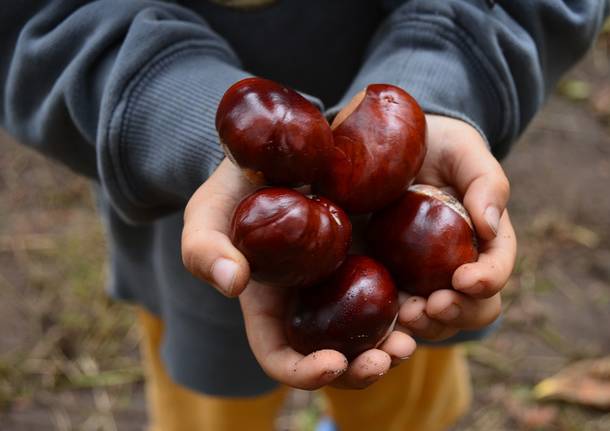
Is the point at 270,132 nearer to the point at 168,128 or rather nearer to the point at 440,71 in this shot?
the point at 168,128

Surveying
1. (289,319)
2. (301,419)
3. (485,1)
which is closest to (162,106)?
(289,319)

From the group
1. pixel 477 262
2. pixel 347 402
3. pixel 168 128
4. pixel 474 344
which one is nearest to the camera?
pixel 477 262

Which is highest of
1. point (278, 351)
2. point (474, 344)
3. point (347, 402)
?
point (278, 351)

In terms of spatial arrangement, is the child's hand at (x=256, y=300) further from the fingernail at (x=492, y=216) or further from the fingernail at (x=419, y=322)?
the fingernail at (x=492, y=216)

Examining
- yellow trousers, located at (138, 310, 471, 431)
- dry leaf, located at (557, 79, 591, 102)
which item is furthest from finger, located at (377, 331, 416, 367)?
dry leaf, located at (557, 79, 591, 102)

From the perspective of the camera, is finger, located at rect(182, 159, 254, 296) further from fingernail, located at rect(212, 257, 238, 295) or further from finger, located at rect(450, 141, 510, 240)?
finger, located at rect(450, 141, 510, 240)

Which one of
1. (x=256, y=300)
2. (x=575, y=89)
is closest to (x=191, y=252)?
(x=256, y=300)
